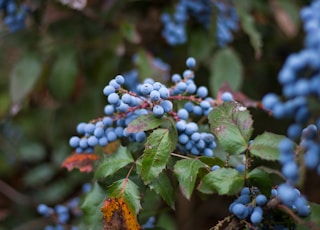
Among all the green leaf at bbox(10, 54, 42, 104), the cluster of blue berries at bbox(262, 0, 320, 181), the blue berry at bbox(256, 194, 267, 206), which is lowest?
the green leaf at bbox(10, 54, 42, 104)

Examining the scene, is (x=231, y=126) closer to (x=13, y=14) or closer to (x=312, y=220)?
(x=312, y=220)

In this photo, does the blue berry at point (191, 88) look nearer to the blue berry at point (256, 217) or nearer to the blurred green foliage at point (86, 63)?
the blue berry at point (256, 217)

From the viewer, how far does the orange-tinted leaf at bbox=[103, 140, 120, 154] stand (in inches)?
44.7

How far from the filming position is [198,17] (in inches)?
71.9

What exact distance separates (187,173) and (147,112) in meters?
0.18

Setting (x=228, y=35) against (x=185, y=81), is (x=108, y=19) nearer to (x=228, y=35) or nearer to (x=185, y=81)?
(x=228, y=35)

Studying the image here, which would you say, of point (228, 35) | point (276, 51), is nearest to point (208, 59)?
point (228, 35)

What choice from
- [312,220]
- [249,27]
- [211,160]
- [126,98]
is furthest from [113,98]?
[249,27]

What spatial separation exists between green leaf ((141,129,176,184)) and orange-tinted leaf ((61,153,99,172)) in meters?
0.26

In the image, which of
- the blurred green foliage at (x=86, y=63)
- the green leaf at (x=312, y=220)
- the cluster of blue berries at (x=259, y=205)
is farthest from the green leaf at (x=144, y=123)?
the blurred green foliage at (x=86, y=63)

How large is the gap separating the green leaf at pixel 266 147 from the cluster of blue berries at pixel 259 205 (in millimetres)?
72

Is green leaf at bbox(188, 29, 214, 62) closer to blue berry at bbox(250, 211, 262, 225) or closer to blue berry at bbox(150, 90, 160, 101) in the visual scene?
blue berry at bbox(150, 90, 160, 101)

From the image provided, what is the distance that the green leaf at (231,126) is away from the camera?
36.9 inches

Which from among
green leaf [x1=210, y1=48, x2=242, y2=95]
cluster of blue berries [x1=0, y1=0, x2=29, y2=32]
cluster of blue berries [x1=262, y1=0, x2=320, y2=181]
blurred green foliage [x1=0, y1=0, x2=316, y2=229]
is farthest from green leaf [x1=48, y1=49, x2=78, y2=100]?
cluster of blue berries [x1=262, y1=0, x2=320, y2=181]
